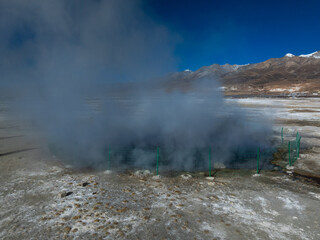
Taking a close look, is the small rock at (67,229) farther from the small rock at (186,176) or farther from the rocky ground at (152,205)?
the small rock at (186,176)

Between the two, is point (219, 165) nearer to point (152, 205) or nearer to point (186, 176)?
point (186, 176)

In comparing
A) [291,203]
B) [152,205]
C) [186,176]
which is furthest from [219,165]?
[152,205]

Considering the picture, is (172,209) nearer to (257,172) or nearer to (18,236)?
(18,236)

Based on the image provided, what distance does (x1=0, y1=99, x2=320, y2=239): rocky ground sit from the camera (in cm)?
378

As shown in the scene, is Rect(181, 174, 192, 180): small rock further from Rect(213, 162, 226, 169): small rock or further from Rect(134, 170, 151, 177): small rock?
Rect(213, 162, 226, 169): small rock

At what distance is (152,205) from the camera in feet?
15.3

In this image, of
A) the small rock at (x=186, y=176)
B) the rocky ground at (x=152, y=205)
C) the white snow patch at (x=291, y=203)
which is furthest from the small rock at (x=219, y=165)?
the white snow patch at (x=291, y=203)

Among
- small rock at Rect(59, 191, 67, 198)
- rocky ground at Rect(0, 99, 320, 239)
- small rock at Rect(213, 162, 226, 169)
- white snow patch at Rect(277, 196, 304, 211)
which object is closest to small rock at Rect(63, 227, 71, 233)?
rocky ground at Rect(0, 99, 320, 239)

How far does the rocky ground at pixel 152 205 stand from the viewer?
3775 mm

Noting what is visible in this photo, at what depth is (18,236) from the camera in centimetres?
358

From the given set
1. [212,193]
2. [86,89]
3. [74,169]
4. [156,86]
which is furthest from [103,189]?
[156,86]

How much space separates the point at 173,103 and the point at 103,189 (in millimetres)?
19533

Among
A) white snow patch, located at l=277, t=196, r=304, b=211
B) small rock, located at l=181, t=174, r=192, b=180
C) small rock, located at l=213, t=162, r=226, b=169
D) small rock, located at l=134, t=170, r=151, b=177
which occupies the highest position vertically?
small rock, located at l=134, t=170, r=151, b=177

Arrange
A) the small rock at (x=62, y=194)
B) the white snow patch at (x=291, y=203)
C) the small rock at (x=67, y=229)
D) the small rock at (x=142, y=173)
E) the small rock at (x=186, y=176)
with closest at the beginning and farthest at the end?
the small rock at (x=67, y=229) → the white snow patch at (x=291, y=203) → the small rock at (x=62, y=194) → the small rock at (x=186, y=176) → the small rock at (x=142, y=173)
